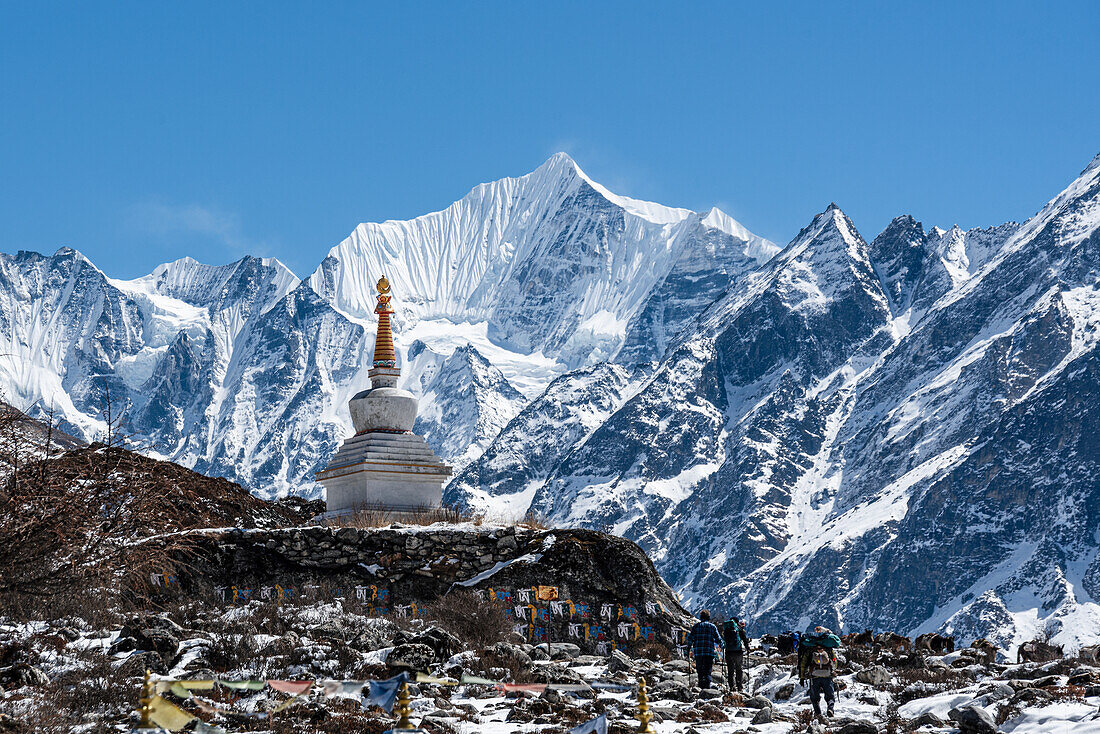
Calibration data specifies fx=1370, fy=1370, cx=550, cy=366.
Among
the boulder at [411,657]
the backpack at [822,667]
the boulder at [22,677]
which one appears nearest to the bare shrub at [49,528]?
the boulder at [22,677]

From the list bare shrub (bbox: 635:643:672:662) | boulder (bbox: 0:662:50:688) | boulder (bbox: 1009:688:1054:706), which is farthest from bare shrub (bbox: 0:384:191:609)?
boulder (bbox: 1009:688:1054:706)

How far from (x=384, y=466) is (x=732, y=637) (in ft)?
51.0

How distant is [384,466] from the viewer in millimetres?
38188

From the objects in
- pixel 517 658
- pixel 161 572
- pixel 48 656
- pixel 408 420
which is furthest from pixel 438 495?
pixel 48 656

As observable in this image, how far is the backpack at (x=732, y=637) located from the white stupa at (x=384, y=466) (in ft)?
47.2

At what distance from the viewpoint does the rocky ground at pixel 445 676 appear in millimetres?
18250

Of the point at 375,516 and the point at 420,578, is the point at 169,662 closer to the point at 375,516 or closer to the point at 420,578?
the point at 420,578

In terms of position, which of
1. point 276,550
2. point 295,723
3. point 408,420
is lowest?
point 295,723

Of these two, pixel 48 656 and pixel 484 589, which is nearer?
pixel 48 656

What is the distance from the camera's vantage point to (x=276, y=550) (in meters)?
30.5

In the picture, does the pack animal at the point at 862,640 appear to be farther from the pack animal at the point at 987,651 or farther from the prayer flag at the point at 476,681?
the prayer flag at the point at 476,681

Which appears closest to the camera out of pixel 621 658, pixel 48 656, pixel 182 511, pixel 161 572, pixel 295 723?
pixel 295 723

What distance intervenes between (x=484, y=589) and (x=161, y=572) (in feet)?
22.5

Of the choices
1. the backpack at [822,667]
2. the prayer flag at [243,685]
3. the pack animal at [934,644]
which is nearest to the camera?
the prayer flag at [243,685]
